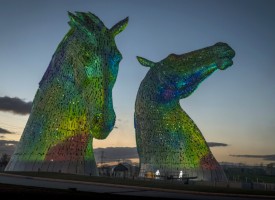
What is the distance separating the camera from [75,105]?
80.3 ft

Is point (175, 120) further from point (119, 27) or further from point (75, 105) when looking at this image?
point (119, 27)

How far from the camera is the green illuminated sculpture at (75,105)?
23827 millimetres

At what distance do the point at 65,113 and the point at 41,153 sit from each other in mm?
2931

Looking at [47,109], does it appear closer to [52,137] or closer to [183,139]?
[52,137]

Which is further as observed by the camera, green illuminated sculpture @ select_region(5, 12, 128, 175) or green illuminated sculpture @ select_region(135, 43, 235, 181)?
green illuminated sculpture @ select_region(135, 43, 235, 181)

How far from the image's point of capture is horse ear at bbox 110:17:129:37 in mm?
24906

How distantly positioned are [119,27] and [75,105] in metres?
5.92

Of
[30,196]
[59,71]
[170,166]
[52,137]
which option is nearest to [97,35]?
[59,71]

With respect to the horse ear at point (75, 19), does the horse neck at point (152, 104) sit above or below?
below

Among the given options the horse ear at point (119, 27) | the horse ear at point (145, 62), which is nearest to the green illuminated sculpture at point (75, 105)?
the horse ear at point (119, 27)

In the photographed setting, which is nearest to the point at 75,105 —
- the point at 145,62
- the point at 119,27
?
the point at 119,27

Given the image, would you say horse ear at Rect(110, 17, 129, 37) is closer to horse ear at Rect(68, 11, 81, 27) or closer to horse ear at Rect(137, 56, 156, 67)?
horse ear at Rect(68, 11, 81, 27)

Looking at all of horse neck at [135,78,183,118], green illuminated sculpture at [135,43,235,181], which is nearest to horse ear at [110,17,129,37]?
green illuminated sculpture at [135,43,235,181]

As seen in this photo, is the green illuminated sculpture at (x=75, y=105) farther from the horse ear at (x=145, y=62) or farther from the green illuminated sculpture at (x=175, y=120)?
the horse ear at (x=145, y=62)
